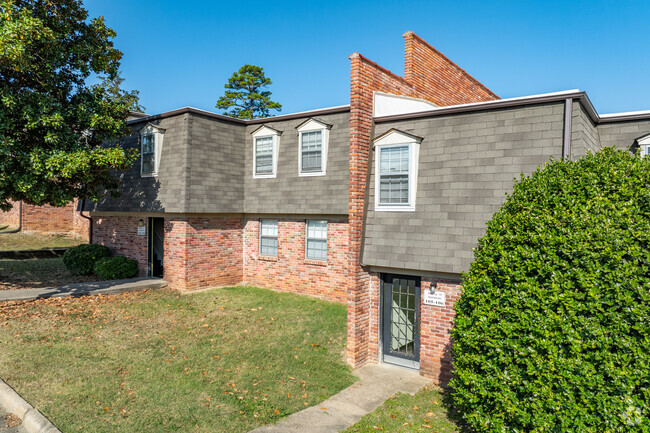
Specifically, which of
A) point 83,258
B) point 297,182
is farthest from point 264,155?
point 83,258

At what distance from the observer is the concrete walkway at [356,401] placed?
6648 mm

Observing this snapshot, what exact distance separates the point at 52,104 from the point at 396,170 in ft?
34.2

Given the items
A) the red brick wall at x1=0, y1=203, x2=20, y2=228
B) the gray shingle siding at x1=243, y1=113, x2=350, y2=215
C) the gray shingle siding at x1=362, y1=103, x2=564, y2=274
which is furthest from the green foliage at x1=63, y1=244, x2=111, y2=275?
the red brick wall at x1=0, y1=203, x2=20, y2=228

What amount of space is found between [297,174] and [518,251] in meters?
10.5

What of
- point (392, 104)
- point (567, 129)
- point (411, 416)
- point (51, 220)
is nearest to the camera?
point (411, 416)

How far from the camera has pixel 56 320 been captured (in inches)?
426

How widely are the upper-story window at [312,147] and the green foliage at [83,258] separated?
9.69m

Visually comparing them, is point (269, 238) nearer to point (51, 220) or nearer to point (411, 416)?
point (411, 416)

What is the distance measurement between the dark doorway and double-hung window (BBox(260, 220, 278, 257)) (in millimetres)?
4172

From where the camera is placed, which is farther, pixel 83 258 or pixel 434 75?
pixel 83 258

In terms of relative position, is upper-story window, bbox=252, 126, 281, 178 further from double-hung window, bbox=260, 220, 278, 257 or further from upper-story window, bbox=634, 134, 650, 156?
upper-story window, bbox=634, 134, 650, 156

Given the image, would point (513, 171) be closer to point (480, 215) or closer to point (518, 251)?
point (480, 215)

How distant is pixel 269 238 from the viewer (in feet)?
53.0

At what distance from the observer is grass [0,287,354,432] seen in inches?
272
